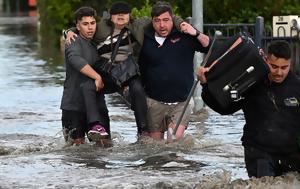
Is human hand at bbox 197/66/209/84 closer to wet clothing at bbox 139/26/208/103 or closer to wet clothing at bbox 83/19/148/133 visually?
wet clothing at bbox 139/26/208/103

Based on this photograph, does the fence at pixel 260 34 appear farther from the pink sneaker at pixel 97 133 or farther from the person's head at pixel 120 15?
the pink sneaker at pixel 97 133

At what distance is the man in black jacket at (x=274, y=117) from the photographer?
703cm

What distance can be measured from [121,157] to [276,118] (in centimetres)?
297

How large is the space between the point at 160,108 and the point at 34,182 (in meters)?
1.96

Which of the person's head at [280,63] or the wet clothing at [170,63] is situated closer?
the person's head at [280,63]

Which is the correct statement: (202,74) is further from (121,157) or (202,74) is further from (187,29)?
(121,157)

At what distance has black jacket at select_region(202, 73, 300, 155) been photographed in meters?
7.03

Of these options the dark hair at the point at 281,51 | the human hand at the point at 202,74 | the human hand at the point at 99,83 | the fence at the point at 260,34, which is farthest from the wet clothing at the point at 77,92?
the fence at the point at 260,34

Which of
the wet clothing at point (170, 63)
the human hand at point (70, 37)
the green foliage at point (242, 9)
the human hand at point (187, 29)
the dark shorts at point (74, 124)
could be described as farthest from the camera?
the green foliage at point (242, 9)

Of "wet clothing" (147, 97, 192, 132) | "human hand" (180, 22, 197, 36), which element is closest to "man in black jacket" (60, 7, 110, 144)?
"wet clothing" (147, 97, 192, 132)

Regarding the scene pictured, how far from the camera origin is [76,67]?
973 cm

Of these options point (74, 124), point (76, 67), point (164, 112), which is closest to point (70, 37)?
point (76, 67)

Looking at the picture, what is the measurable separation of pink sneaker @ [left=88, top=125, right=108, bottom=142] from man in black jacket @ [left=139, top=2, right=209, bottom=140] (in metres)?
0.52

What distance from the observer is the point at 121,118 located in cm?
1372
